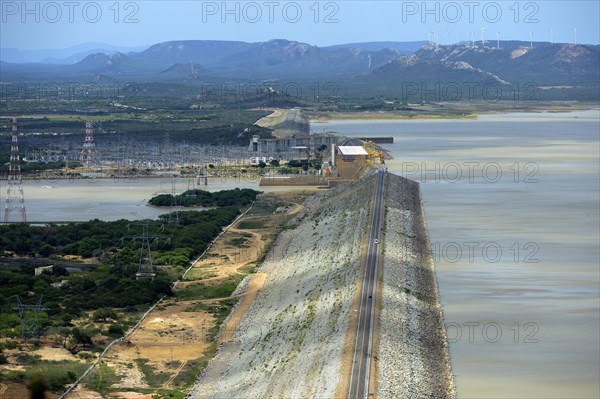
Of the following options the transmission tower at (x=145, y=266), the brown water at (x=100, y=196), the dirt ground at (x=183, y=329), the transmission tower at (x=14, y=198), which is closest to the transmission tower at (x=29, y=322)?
the dirt ground at (x=183, y=329)

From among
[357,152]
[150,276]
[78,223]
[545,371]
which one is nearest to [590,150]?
[357,152]

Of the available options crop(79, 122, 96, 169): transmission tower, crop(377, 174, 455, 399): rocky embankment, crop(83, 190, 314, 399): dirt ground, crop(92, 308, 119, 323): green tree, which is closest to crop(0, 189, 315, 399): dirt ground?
crop(83, 190, 314, 399): dirt ground

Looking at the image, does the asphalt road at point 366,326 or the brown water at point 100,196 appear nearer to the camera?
the asphalt road at point 366,326

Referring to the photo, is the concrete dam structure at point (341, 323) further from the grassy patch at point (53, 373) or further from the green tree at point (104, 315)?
the green tree at point (104, 315)

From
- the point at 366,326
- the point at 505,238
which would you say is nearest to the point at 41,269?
the point at 366,326

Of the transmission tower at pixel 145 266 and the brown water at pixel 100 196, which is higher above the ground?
the brown water at pixel 100 196

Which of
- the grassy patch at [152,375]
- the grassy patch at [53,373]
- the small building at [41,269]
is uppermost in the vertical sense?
the small building at [41,269]
